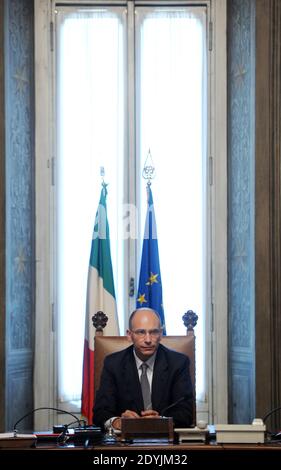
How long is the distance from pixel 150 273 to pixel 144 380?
7.22 feet

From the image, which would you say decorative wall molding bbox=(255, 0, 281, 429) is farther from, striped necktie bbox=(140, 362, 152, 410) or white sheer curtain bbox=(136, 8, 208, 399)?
striped necktie bbox=(140, 362, 152, 410)

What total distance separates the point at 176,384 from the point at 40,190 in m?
2.85

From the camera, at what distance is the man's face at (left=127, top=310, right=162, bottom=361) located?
13.9 ft

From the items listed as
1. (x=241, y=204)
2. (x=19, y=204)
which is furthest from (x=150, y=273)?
(x=19, y=204)

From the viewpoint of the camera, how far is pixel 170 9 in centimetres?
684

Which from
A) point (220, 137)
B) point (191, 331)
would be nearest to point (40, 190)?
point (220, 137)

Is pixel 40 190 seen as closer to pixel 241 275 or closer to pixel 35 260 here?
pixel 35 260

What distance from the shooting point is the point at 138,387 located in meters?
4.24

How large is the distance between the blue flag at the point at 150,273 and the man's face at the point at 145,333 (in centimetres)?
206

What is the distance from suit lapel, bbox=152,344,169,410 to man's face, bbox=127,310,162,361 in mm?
72

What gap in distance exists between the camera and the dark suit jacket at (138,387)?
4176 mm

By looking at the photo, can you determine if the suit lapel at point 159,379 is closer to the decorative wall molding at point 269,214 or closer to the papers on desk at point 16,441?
the papers on desk at point 16,441

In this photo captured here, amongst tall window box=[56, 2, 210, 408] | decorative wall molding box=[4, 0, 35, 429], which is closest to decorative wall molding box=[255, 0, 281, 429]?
tall window box=[56, 2, 210, 408]
